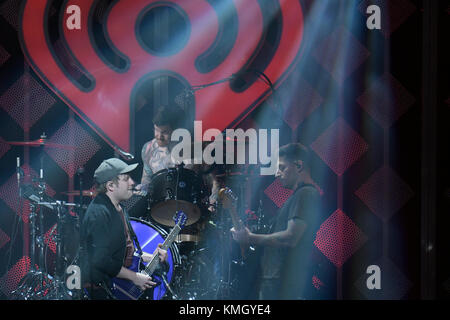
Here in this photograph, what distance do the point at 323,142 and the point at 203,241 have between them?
1378mm

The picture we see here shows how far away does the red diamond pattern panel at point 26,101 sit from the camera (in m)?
4.41

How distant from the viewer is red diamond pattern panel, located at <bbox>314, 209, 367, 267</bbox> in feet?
14.7

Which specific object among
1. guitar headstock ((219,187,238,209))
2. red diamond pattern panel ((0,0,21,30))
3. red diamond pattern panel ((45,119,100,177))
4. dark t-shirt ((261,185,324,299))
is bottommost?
dark t-shirt ((261,185,324,299))

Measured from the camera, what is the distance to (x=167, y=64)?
4.44 m

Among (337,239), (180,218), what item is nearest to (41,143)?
(180,218)

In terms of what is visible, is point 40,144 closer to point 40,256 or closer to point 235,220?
point 40,256

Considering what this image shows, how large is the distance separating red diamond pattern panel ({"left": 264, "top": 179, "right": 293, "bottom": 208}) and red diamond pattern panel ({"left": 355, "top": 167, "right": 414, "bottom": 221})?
642mm

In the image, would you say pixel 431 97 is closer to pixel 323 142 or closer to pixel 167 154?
pixel 323 142

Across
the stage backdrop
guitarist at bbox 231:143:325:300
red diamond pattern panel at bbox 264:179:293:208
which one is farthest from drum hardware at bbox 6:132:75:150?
red diamond pattern panel at bbox 264:179:293:208

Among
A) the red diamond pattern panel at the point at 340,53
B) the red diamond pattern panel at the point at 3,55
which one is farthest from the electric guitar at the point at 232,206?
the red diamond pattern panel at the point at 3,55

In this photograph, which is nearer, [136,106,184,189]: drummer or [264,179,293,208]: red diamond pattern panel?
[136,106,184,189]: drummer

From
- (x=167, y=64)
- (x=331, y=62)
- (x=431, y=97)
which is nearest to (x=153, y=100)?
(x=167, y=64)

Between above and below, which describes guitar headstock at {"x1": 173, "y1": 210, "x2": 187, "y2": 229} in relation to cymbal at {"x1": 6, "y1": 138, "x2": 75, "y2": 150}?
below

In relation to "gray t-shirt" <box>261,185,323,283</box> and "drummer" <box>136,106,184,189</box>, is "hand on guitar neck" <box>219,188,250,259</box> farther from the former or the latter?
"drummer" <box>136,106,184,189</box>
